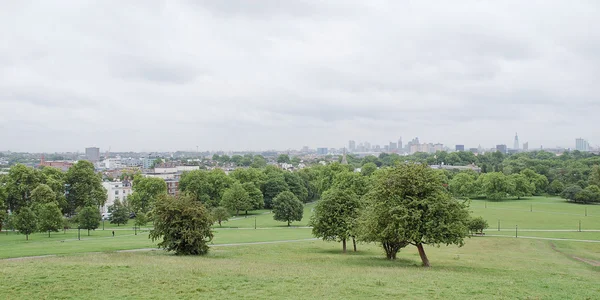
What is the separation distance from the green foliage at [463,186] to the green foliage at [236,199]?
2508 inches

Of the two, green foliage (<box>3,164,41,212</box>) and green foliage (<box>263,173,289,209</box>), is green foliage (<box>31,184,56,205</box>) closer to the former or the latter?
green foliage (<box>3,164,41,212</box>)

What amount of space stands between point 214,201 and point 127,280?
72.5 metres

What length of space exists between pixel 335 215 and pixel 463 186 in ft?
305

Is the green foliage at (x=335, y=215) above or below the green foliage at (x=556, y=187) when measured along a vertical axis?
above

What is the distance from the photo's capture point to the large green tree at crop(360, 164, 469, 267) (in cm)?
2658

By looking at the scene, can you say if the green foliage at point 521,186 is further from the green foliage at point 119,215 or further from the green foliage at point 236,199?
the green foliage at point 119,215

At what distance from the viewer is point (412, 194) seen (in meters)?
28.0

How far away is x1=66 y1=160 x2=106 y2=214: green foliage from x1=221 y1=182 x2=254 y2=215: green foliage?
869 inches

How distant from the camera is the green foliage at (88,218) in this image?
56469mm

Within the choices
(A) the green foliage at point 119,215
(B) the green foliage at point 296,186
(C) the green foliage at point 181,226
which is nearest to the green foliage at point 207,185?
(B) the green foliage at point 296,186

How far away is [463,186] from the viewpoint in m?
120

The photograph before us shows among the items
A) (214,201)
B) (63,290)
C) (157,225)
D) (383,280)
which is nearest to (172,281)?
(63,290)

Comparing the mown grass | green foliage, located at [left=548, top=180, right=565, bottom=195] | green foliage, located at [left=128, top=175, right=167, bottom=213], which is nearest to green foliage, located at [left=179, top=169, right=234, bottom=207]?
green foliage, located at [left=128, top=175, right=167, bottom=213]

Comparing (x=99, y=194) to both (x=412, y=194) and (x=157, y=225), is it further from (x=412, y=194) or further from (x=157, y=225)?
(x=412, y=194)
